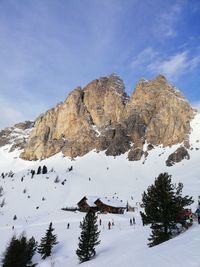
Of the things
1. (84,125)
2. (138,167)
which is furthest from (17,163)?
(138,167)

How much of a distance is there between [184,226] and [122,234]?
43.6ft

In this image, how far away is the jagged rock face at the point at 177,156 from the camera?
13012 centimetres

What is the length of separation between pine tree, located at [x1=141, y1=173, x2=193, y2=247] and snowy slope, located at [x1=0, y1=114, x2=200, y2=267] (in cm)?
166

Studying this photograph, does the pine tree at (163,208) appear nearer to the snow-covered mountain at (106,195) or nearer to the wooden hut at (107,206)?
the snow-covered mountain at (106,195)

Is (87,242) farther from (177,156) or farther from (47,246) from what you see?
(177,156)

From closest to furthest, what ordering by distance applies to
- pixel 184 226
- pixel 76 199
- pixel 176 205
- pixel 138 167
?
pixel 176 205
pixel 184 226
pixel 76 199
pixel 138 167

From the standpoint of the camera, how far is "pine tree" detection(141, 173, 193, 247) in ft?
75.8

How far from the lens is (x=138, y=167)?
137m

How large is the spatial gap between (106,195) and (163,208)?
252 feet

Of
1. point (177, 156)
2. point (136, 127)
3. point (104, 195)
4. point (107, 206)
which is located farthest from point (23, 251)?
point (136, 127)

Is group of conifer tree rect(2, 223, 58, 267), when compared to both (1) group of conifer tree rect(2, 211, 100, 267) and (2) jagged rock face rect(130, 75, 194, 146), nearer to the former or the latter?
(1) group of conifer tree rect(2, 211, 100, 267)

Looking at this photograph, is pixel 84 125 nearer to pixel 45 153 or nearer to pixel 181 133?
pixel 45 153

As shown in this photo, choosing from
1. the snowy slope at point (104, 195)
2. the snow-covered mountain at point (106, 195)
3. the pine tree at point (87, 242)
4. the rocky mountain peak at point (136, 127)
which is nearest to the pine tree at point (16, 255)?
the snow-covered mountain at point (106, 195)

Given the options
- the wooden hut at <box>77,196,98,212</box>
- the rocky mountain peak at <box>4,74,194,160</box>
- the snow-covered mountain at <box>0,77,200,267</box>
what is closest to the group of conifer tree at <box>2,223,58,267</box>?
the snow-covered mountain at <box>0,77,200,267</box>
